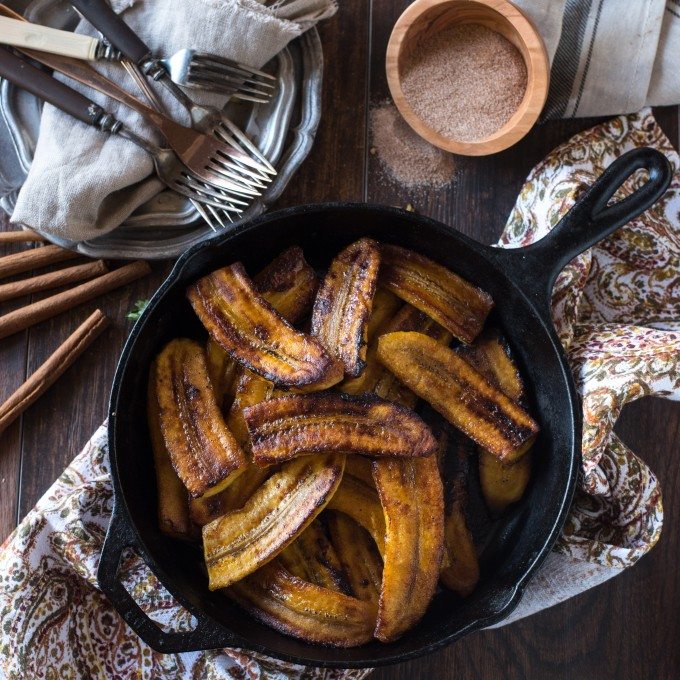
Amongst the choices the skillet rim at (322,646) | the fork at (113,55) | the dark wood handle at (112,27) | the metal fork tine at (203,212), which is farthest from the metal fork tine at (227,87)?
the skillet rim at (322,646)

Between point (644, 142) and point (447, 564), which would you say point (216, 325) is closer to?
point (447, 564)

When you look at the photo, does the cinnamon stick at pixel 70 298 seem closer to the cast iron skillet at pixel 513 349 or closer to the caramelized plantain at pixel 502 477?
the cast iron skillet at pixel 513 349

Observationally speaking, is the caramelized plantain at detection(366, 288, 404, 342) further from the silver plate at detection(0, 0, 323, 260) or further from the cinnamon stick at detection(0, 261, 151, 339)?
the cinnamon stick at detection(0, 261, 151, 339)

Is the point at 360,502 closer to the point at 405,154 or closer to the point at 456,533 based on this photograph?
the point at 456,533

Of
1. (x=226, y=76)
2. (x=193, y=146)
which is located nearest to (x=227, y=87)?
(x=226, y=76)

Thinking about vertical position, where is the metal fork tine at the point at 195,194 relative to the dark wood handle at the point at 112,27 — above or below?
below

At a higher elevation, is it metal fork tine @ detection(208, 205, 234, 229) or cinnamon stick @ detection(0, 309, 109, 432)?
metal fork tine @ detection(208, 205, 234, 229)

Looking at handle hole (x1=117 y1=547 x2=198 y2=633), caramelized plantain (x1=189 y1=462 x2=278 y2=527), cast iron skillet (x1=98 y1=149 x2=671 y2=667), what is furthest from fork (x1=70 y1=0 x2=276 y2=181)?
handle hole (x1=117 y1=547 x2=198 y2=633)
